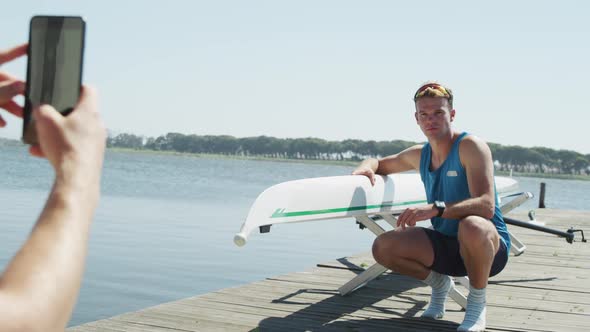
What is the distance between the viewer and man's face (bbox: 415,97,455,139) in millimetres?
4680

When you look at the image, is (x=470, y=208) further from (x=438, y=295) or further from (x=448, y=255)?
(x=438, y=295)

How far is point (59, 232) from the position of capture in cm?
73

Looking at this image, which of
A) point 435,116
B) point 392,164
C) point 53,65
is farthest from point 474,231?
point 53,65

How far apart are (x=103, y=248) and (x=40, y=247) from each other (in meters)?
11.3

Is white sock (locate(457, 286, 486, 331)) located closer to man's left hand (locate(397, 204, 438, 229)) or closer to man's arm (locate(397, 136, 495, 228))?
man's arm (locate(397, 136, 495, 228))

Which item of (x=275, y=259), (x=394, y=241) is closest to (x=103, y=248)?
(x=275, y=259)

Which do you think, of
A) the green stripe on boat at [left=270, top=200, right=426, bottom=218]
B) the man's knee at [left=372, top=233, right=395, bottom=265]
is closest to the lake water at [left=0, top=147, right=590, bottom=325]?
the green stripe on boat at [left=270, top=200, right=426, bottom=218]

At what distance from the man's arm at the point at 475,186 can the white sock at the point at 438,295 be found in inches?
26.8

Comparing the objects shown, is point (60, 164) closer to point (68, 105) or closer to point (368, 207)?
Answer: point (68, 105)

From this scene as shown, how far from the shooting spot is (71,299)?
711 millimetres

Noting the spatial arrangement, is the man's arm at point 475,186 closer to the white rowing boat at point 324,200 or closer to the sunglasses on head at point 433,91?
the sunglasses on head at point 433,91

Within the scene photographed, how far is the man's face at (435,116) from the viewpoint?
468 centimetres

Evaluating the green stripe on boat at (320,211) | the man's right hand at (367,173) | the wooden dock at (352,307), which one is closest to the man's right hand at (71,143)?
the wooden dock at (352,307)

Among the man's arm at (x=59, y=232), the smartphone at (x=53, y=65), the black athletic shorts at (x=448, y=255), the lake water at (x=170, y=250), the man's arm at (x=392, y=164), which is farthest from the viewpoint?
the lake water at (x=170, y=250)
